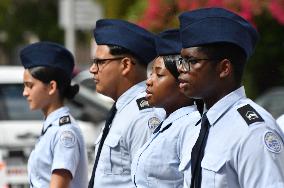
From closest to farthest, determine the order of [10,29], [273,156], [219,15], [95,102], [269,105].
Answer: [273,156]
[219,15]
[95,102]
[269,105]
[10,29]

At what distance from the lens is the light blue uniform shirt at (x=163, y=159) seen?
A: 14.4 ft

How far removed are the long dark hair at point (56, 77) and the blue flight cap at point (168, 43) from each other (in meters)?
1.09

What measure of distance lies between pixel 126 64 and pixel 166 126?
0.65 m

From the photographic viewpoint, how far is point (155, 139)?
4457 mm

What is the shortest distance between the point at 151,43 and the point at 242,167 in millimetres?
1718

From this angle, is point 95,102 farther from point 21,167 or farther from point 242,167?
point 242,167

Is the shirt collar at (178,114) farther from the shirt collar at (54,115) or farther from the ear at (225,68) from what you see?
the shirt collar at (54,115)

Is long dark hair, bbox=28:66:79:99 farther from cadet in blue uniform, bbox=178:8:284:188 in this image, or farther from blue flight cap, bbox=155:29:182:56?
cadet in blue uniform, bbox=178:8:284:188

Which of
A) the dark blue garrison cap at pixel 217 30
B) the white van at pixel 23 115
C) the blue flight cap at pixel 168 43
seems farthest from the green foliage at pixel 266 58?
the dark blue garrison cap at pixel 217 30

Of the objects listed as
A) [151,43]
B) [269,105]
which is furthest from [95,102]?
[151,43]

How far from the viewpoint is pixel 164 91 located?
4.51 metres

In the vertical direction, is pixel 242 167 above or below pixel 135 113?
below

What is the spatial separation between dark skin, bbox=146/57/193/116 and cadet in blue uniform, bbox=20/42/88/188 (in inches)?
35.8

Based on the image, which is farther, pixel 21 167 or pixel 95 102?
pixel 95 102
